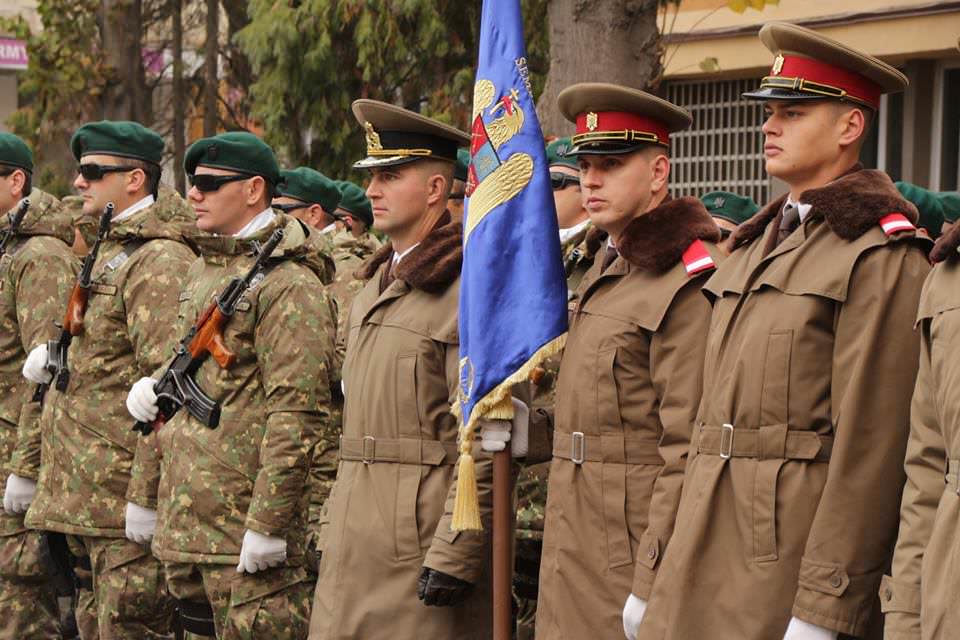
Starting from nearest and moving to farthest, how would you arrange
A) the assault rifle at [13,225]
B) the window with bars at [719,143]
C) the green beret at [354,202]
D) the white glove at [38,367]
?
the white glove at [38,367], the assault rifle at [13,225], the green beret at [354,202], the window with bars at [719,143]

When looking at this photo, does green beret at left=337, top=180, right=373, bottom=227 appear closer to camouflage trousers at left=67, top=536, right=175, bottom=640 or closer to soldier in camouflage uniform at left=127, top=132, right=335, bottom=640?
camouflage trousers at left=67, top=536, right=175, bottom=640

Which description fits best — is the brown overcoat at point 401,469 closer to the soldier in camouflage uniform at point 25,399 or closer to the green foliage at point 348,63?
the soldier in camouflage uniform at point 25,399

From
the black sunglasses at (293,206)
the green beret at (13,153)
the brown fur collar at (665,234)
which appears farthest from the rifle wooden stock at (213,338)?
the black sunglasses at (293,206)

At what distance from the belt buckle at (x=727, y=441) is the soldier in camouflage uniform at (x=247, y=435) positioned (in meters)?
2.40

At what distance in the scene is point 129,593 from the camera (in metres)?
7.65

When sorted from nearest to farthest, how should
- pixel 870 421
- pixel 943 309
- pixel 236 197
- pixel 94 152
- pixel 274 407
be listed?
pixel 943 309, pixel 870 421, pixel 274 407, pixel 236 197, pixel 94 152

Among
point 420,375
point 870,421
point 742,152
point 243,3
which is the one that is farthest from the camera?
point 243,3

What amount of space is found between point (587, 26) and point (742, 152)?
5.28m

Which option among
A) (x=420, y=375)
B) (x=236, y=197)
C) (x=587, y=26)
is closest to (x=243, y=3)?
(x=587, y=26)

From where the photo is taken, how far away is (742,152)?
44.7 ft

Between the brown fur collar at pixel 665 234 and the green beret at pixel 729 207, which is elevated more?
the green beret at pixel 729 207

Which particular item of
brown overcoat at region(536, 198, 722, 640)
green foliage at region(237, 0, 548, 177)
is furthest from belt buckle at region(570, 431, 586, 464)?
green foliage at region(237, 0, 548, 177)

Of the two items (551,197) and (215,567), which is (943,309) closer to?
(551,197)

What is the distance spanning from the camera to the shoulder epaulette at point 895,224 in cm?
435
